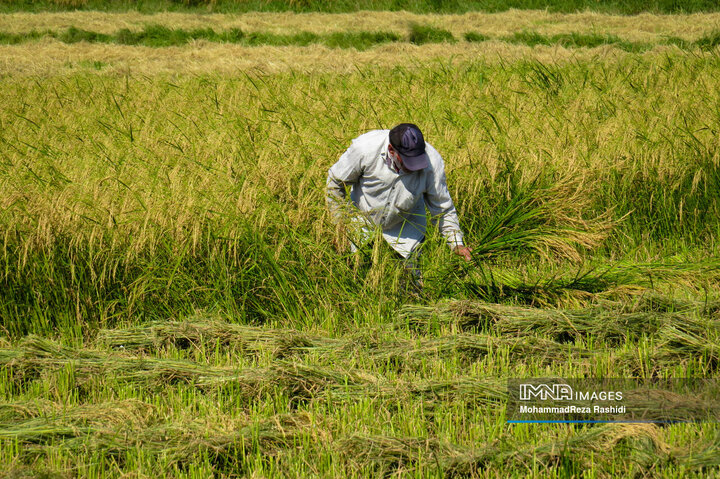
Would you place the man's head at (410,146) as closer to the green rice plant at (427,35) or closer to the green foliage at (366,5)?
the green rice plant at (427,35)

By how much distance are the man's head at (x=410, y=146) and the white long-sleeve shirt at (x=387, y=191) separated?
174mm

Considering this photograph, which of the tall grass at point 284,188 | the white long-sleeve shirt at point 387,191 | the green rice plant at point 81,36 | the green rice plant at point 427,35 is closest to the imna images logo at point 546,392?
the tall grass at point 284,188

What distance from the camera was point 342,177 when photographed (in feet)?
12.2

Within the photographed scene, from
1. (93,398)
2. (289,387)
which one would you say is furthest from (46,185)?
(289,387)

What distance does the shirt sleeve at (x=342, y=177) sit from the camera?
12.0 ft

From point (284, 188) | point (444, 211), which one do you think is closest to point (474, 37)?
point (284, 188)

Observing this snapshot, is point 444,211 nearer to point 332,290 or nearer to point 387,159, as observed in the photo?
point 387,159

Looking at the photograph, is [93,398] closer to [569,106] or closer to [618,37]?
[569,106]

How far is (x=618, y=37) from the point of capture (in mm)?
11023

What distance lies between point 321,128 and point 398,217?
168cm

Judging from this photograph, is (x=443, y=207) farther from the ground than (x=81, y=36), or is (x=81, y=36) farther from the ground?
(x=81, y=36)

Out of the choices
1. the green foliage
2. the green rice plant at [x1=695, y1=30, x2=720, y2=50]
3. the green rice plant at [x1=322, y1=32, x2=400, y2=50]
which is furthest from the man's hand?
the green foliage

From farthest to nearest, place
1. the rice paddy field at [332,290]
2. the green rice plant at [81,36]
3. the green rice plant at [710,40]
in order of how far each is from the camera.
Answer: the green rice plant at [81,36], the green rice plant at [710,40], the rice paddy field at [332,290]

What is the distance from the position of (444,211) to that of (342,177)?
0.59m
